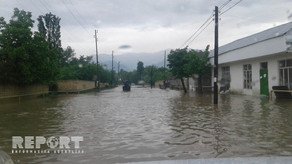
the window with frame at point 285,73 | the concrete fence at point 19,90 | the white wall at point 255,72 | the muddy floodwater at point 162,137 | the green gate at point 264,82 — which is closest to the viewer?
the muddy floodwater at point 162,137

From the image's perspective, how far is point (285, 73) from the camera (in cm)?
3173

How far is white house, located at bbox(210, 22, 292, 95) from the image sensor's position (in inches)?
1187

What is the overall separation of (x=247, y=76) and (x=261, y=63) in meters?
4.19

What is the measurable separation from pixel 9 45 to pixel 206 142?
2808 cm

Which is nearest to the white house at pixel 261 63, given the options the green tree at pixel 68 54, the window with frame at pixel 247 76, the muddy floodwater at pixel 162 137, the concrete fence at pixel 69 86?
the window with frame at pixel 247 76

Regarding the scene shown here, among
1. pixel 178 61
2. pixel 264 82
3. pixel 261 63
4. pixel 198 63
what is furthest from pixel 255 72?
pixel 178 61

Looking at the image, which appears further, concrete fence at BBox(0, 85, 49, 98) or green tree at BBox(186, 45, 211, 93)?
green tree at BBox(186, 45, 211, 93)

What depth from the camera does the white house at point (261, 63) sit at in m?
30.2

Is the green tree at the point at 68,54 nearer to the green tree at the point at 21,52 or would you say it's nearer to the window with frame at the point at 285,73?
the green tree at the point at 21,52

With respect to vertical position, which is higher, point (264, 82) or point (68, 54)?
point (68, 54)

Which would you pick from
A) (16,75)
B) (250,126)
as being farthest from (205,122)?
(16,75)

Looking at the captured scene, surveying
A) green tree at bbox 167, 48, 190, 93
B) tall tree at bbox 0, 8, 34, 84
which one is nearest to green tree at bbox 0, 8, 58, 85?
tall tree at bbox 0, 8, 34, 84

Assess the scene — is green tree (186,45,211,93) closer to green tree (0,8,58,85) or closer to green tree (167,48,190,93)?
green tree (167,48,190,93)

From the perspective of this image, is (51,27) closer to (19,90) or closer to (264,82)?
(19,90)
